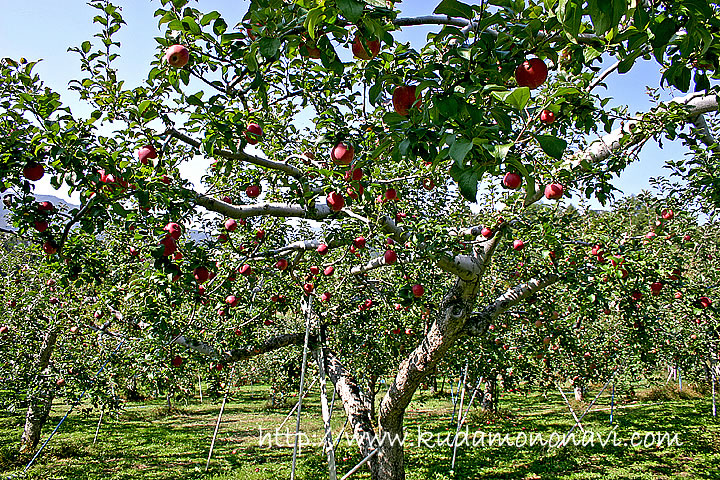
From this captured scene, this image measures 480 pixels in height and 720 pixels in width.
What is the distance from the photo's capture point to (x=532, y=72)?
1176 mm

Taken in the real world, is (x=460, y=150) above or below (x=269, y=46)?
below

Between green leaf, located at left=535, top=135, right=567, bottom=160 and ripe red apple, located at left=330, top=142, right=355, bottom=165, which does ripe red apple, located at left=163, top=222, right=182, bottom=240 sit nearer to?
ripe red apple, located at left=330, top=142, right=355, bottom=165

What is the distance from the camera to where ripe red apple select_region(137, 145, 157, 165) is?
2484 mm

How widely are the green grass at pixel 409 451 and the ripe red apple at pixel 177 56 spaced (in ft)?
22.0

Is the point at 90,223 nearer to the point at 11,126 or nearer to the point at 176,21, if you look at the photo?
the point at 11,126

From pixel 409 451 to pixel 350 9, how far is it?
9.04m

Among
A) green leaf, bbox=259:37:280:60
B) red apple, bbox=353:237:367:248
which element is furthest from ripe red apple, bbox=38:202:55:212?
green leaf, bbox=259:37:280:60

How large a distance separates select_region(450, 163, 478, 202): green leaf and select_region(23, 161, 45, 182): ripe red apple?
8.23 feet

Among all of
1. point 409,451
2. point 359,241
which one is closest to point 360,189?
point 359,241

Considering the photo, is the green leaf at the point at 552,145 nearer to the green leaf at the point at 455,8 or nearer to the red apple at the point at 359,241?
the green leaf at the point at 455,8

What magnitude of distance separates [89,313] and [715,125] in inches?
324

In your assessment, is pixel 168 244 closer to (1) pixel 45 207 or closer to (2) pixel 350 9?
(1) pixel 45 207

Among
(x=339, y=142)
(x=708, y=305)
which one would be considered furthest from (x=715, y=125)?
Result: (x=339, y=142)

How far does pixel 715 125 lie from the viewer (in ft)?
12.9
